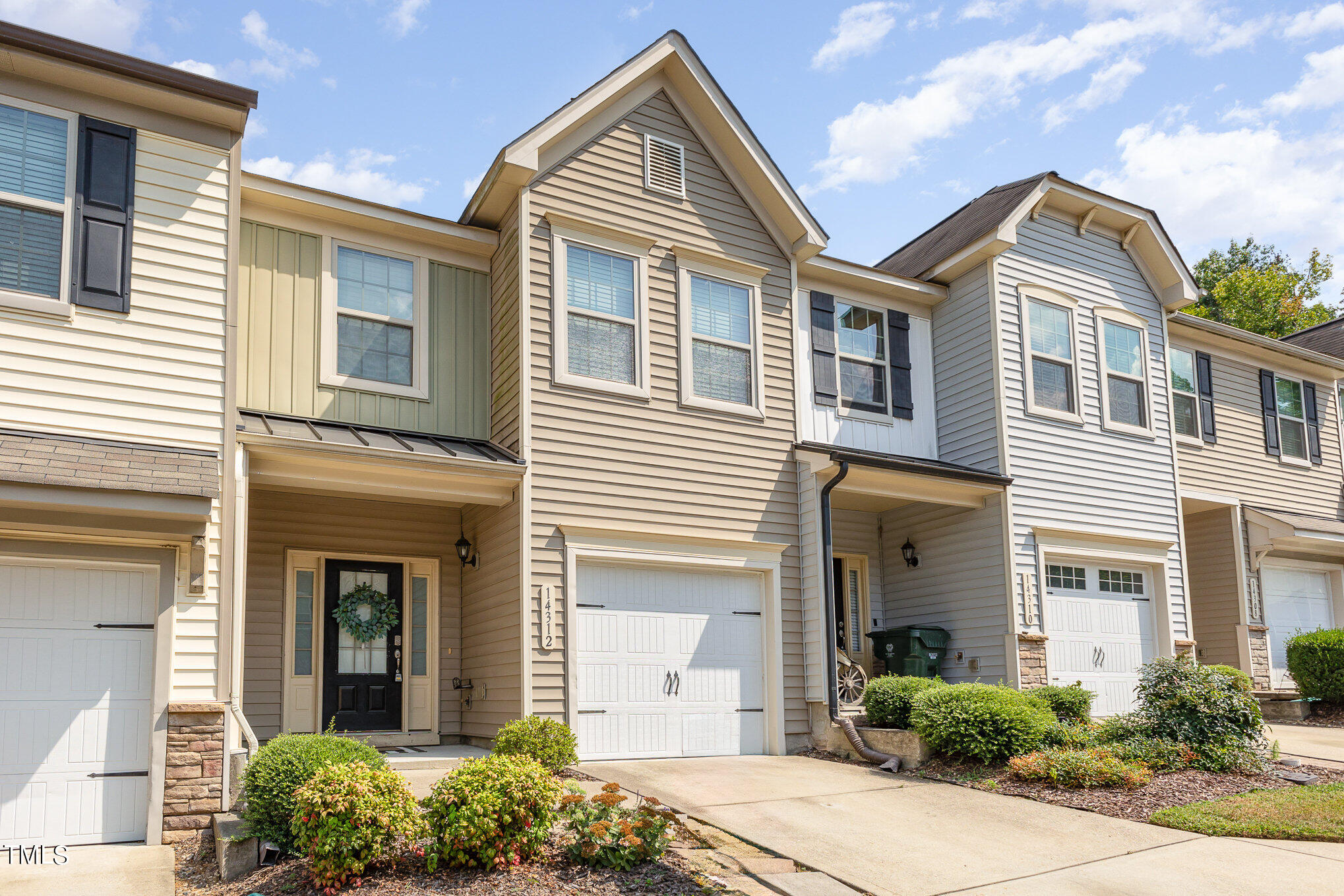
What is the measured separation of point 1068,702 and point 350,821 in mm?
8146

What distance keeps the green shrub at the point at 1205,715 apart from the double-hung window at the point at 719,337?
5101 mm

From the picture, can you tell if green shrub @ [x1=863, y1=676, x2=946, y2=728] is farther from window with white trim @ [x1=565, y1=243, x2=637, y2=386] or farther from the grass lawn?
window with white trim @ [x1=565, y1=243, x2=637, y2=386]

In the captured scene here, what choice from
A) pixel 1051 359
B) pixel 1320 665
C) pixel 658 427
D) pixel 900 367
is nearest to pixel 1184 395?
pixel 1051 359

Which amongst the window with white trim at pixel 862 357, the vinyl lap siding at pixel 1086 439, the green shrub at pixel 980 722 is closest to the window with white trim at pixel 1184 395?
the vinyl lap siding at pixel 1086 439

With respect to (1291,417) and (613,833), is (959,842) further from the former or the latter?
(1291,417)

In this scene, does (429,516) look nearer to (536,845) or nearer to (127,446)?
(127,446)

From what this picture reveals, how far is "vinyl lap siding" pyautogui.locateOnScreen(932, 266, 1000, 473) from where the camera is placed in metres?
13.4

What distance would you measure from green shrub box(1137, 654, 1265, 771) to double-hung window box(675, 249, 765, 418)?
510 centimetres

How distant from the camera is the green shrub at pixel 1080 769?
911cm

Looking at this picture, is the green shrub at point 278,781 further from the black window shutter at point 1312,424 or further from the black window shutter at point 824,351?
the black window shutter at point 1312,424

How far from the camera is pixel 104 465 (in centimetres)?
754

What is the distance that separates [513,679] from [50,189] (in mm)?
5771

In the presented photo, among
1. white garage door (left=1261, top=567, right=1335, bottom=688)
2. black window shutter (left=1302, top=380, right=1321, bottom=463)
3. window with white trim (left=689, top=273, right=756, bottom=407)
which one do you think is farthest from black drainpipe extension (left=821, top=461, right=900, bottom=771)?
black window shutter (left=1302, top=380, right=1321, bottom=463)

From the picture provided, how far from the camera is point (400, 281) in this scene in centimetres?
1118
